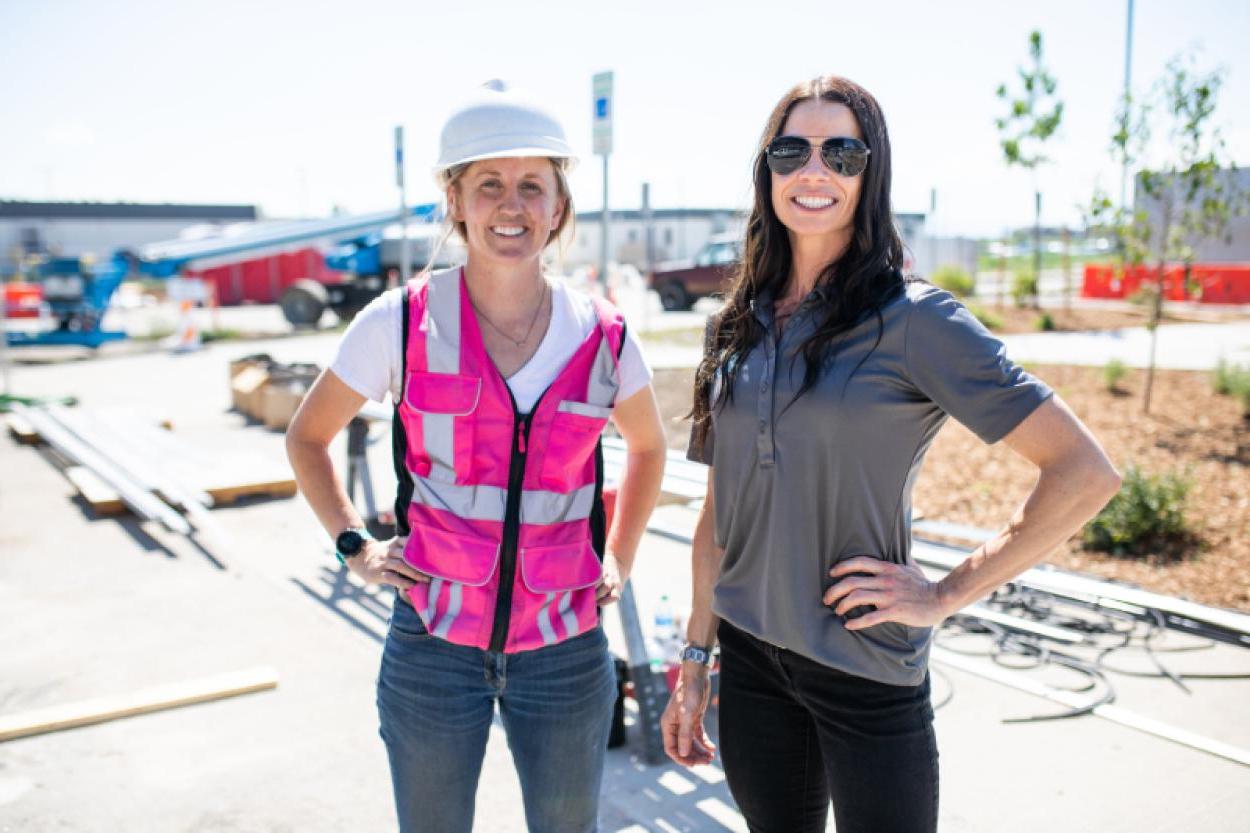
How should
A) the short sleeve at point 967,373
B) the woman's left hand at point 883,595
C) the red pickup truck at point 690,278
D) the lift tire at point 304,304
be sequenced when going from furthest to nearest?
the red pickup truck at point 690,278
the lift tire at point 304,304
the woman's left hand at point 883,595
the short sleeve at point 967,373

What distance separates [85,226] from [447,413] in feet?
182

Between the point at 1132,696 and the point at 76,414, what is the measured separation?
9737 millimetres

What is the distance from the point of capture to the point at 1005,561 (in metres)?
1.76

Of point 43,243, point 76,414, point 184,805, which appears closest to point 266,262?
point 43,243

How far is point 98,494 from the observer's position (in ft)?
23.6

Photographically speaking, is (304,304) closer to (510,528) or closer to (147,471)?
(147,471)

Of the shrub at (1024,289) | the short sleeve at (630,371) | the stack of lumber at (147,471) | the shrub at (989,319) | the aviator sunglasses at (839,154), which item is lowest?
the stack of lumber at (147,471)

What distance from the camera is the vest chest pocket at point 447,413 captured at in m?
1.92

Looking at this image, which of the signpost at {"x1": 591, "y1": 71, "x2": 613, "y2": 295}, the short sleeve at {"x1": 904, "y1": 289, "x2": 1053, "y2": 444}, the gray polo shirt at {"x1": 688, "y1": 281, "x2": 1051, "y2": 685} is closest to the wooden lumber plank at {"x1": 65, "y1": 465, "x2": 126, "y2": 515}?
the signpost at {"x1": 591, "y1": 71, "x2": 613, "y2": 295}

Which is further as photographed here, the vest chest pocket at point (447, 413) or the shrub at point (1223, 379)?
the shrub at point (1223, 379)

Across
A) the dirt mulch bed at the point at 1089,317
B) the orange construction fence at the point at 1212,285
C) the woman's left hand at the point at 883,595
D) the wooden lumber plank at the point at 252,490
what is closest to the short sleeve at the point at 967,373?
the woman's left hand at the point at 883,595

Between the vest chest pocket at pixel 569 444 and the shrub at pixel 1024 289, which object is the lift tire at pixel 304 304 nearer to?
Answer: the shrub at pixel 1024 289

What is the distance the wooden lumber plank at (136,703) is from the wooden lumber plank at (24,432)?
703 cm

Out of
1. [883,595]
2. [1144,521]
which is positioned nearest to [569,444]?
[883,595]
